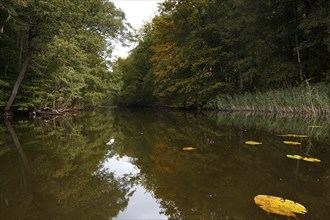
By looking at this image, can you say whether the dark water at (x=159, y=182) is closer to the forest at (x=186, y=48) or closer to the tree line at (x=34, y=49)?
the forest at (x=186, y=48)

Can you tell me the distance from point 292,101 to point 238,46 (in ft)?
26.2

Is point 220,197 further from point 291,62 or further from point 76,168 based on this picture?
point 291,62

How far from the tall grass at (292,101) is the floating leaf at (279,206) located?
645 centimetres

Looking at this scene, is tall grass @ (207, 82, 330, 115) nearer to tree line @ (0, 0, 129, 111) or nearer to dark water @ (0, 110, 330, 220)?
dark water @ (0, 110, 330, 220)

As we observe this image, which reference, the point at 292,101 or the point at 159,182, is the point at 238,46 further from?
the point at 159,182

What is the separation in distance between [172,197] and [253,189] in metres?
0.61

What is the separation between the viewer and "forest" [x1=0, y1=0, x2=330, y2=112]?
10609mm

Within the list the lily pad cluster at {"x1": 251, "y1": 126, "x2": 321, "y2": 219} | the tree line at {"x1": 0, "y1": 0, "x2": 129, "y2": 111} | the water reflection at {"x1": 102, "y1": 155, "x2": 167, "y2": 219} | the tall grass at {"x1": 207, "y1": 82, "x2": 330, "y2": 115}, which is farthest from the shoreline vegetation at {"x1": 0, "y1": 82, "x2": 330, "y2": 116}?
the lily pad cluster at {"x1": 251, "y1": 126, "x2": 321, "y2": 219}

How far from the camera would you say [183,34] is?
62.1ft

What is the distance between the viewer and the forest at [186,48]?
10.6m

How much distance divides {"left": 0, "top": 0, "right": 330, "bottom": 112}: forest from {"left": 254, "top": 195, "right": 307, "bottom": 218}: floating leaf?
6.77 metres

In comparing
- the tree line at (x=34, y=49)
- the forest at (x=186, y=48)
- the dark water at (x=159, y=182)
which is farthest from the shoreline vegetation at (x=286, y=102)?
the dark water at (x=159, y=182)

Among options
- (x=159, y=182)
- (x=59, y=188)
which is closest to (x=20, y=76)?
(x=59, y=188)

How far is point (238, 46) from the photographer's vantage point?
55.6 ft
